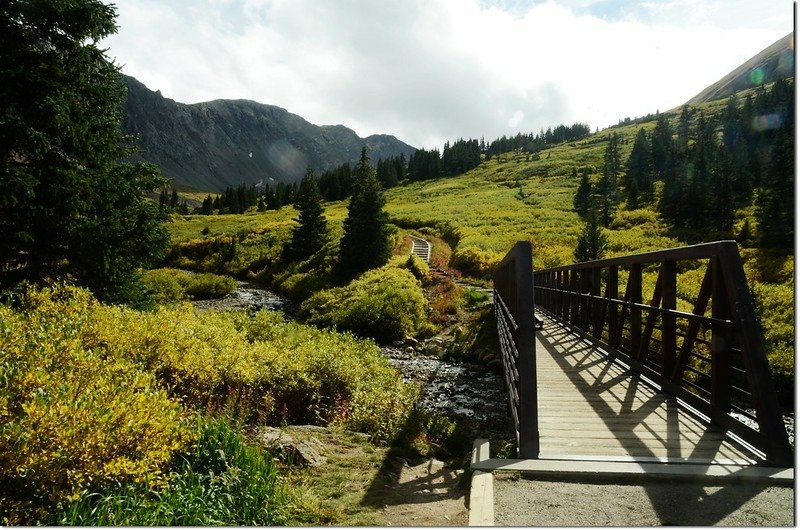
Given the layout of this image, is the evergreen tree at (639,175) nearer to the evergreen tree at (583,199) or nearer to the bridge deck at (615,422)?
the evergreen tree at (583,199)

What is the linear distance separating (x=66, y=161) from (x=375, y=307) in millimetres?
16745

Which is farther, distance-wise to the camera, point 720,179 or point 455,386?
point 720,179

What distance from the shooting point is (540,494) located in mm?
4352

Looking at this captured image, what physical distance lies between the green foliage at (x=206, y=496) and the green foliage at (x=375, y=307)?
16.2 meters

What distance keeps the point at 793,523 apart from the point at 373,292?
82.2ft

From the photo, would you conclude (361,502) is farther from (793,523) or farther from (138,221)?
(138,221)

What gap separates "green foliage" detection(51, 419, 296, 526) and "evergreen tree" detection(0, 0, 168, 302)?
682cm

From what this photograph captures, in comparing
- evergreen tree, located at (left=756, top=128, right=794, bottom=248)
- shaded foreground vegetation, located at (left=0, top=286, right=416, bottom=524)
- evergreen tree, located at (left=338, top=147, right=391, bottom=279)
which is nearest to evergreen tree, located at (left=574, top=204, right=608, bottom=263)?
evergreen tree, located at (left=338, top=147, right=391, bottom=279)

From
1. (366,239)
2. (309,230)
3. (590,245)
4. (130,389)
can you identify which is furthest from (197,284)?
(130,389)

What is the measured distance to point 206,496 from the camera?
4754 mm

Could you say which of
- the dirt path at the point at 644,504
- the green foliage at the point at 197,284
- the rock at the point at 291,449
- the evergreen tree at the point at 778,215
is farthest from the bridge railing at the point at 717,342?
the evergreen tree at the point at 778,215

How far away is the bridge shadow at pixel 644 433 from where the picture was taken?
4016 mm

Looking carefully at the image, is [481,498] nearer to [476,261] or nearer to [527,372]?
[527,372]

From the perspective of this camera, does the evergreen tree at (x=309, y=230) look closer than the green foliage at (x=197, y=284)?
No
